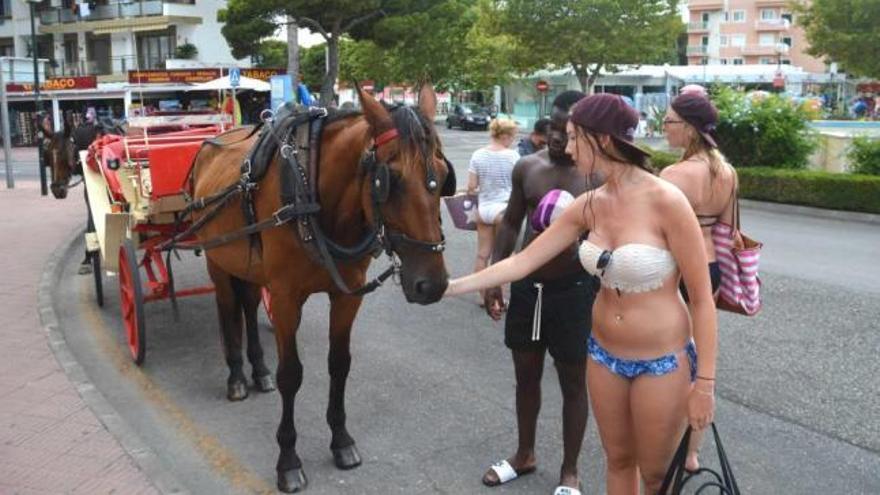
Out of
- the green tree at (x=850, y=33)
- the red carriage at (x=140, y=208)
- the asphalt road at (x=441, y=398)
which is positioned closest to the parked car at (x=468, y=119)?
the green tree at (x=850, y=33)

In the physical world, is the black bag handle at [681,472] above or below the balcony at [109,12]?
below

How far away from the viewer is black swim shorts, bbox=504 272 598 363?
3969 millimetres

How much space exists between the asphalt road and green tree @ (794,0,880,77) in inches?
1182

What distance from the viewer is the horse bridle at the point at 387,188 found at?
3.30 metres

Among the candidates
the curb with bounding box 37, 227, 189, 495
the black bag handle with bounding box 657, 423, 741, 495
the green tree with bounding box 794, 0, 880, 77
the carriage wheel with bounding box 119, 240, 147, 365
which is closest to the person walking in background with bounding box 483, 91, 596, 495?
the black bag handle with bounding box 657, 423, 741, 495

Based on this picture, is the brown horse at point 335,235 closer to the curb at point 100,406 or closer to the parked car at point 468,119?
Result: the curb at point 100,406

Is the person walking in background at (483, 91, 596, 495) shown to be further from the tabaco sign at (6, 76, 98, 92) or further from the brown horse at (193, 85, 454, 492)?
the tabaco sign at (6, 76, 98, 92)

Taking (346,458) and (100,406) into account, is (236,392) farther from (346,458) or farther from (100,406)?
(346,458)

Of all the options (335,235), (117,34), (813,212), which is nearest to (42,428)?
(335,235)

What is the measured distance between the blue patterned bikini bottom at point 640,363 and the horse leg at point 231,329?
3285 mm

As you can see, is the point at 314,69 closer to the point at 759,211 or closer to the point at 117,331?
the point at 759,211

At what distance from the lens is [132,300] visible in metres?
6.43

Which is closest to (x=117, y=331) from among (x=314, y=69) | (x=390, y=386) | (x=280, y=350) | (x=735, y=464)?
(x=390, y=386)

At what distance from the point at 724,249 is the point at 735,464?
4.25 ft
